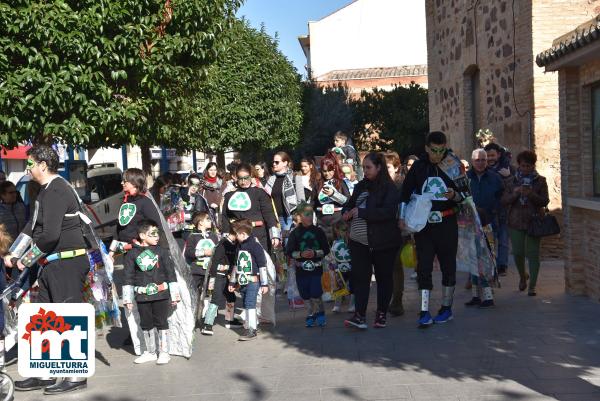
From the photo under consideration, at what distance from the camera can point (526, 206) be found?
10312 mm

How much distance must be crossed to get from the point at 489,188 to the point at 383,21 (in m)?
45.3

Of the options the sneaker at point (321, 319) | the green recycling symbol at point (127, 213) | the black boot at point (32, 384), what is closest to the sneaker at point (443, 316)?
the sneaker at point (321, 319)

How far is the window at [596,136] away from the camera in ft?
31.9

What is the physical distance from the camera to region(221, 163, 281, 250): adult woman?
10.0 meters

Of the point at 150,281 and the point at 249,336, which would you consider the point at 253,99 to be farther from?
the point at 150,281

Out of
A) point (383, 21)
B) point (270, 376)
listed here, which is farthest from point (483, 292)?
point (383, 21)

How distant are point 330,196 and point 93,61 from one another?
10.2ft

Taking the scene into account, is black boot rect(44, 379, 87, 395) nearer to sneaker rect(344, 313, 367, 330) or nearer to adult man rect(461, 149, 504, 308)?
sneaker rect(344, 313, 367, 330)

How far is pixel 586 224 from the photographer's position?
10.1 m

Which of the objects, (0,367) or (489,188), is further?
(489,188)

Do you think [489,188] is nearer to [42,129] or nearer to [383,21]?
[42,129]

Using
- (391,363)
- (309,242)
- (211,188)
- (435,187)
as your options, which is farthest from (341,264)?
(211,188)

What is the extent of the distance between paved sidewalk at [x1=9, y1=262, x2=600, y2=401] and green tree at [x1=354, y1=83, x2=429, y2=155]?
32.1 m

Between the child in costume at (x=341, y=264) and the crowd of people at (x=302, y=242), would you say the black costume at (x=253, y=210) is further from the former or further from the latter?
the child in costume at (x=341, y=264)
